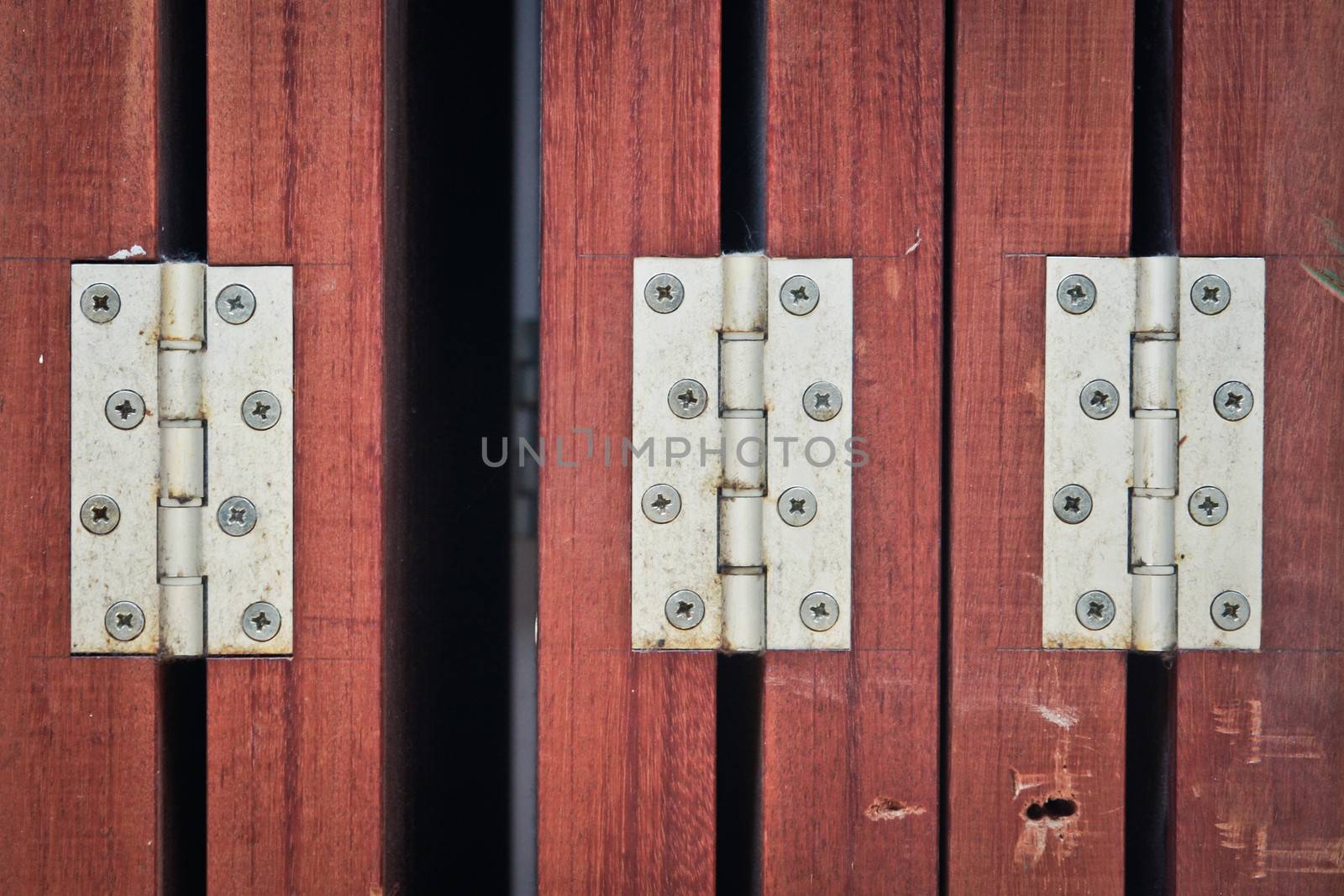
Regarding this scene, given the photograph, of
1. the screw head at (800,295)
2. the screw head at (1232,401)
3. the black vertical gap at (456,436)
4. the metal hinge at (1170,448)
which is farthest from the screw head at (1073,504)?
the black vertical gap at (456,436)

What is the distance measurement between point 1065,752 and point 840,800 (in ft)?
0.62

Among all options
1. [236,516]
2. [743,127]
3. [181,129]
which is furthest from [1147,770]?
[181,129]

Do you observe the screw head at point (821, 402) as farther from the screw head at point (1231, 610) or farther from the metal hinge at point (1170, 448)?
the screw head at point (1231, 610)

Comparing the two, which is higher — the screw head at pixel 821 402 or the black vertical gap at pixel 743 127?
the black vertical gap at pixel 743 127

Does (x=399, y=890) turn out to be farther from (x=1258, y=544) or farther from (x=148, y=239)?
(x=1258, y=544)

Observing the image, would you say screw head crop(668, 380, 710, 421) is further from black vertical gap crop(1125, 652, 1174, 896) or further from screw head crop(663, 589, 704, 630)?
black vertical gap crop(1125, 652, 1174, 896)

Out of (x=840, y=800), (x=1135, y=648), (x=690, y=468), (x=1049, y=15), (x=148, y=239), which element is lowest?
(x=840, y=800)

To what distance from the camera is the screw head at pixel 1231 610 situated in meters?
0.76

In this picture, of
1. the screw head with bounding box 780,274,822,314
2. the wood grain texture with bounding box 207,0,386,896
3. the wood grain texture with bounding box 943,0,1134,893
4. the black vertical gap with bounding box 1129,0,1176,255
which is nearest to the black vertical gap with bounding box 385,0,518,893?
the wood grain texture with bounding box 207,0,386,896

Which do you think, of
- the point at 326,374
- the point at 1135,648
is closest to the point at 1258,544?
the point at 1135,648

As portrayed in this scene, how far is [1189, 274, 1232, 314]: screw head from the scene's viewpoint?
76cm

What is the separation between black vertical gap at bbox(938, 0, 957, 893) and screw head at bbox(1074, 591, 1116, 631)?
0.10 metres

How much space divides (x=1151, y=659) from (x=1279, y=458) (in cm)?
20

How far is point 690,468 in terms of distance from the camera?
76 cm
